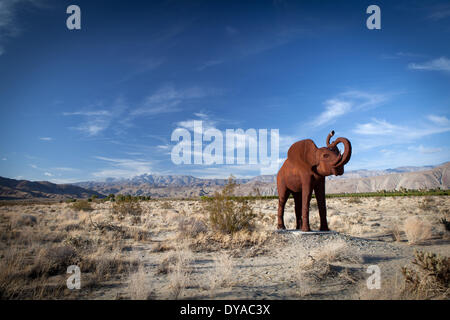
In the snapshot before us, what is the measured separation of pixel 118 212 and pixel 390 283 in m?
20.0

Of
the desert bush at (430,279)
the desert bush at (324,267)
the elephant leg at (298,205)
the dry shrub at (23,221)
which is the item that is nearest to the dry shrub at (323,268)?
the desert bush at (324,267)

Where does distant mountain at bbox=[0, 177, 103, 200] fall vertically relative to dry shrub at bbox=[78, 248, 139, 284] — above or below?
below

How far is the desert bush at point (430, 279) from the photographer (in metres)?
4.29

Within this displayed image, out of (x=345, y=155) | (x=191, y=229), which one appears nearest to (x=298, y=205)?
(x=345, y=155)

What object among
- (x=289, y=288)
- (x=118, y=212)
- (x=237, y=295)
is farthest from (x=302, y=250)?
(x=118, y=212)

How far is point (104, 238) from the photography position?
34.3 feet

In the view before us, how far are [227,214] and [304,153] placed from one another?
14.1 ft

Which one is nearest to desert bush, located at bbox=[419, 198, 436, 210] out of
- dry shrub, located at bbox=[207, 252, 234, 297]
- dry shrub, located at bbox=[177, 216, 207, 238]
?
dry shrub, located at bbox=[177, 216, 207, 238]

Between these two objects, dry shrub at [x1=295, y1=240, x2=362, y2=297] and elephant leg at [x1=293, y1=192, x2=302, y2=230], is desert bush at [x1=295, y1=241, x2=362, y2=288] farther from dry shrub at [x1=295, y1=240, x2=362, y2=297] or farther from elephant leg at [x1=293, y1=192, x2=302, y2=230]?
elephant leg at [x1=293, y1=192, x2=302, y2=230]

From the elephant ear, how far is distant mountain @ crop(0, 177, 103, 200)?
129010 mm

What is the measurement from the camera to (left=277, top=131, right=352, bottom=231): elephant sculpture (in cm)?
767

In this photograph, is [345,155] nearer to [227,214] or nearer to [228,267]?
[228,267]

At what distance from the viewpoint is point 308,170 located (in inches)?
342
